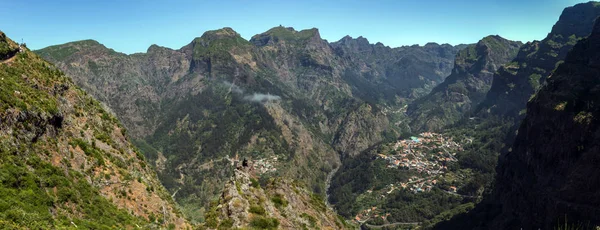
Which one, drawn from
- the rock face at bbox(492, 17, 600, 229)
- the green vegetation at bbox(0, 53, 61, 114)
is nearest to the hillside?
the rock face at bbox(492, 17, 600, 229)

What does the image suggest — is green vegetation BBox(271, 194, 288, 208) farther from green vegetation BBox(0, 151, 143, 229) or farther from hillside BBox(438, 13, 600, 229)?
hillside BBox(438, 13, 600, 229)

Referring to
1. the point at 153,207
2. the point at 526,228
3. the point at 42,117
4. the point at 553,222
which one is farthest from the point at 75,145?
the point at 526,228

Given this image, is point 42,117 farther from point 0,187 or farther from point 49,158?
point 0,187

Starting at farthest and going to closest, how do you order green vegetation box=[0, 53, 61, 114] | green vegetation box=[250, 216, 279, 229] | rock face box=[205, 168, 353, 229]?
rock face box=[205, 168, 353, 229] → green vegetation box=[250, 216, 279, 229] → green vegetation box=[0, 53, 61, 114]

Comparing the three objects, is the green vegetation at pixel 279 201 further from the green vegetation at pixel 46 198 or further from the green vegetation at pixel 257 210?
the green vegetation at pixel 46 198

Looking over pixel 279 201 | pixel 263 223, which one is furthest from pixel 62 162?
pixel 279 201
